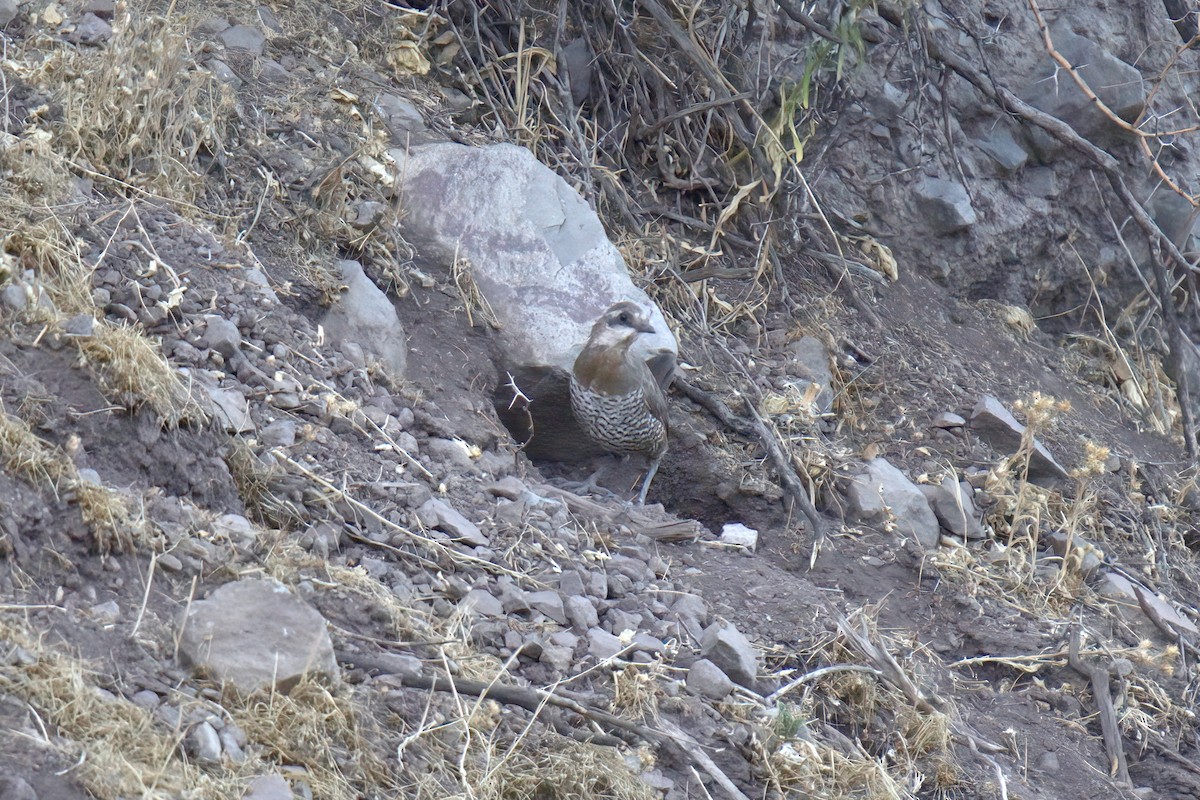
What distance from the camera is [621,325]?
17.9 ft

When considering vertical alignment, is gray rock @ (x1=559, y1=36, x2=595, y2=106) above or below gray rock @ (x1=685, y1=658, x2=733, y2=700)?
above

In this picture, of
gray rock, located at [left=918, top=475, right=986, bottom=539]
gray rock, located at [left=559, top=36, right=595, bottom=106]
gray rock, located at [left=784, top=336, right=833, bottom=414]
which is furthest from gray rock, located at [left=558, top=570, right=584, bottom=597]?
gray rock, located at [left=559, top=36, right=595, bottom=106]

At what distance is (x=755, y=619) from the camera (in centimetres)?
431

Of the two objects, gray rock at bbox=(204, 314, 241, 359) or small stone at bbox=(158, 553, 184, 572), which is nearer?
small stone at bbox=(158, 553, 184, 572)

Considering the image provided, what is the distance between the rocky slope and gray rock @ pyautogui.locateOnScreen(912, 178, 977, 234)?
0.02 m

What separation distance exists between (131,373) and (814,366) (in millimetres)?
3676

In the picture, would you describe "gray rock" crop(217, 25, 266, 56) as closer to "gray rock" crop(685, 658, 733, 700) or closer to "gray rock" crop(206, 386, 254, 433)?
"gray rock" crop(206, 386, 254, 433)

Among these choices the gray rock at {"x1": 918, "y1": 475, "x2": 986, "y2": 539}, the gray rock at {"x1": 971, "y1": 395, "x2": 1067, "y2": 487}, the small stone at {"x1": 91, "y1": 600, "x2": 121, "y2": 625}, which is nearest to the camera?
the small stone at {"x1": 91, "y1": 600, "x2": 121, "y2": 625}

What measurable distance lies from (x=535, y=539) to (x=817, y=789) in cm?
121

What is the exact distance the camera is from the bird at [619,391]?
546 cm

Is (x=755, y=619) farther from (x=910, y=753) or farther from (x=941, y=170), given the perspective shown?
(x=941, y=170)

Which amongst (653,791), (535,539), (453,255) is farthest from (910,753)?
(453,255)

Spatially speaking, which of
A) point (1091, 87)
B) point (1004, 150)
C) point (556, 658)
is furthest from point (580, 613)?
point (1091, 87)

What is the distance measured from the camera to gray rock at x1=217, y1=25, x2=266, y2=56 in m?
5.55
